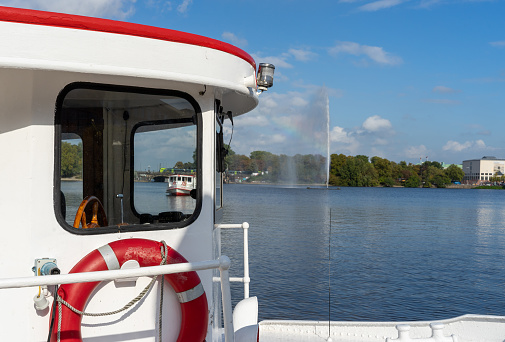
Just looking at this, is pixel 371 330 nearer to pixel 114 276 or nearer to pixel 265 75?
pixel 265 75

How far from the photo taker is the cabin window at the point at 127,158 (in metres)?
3.36

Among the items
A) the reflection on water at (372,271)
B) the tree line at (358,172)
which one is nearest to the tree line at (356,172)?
the tree line at (358,172)

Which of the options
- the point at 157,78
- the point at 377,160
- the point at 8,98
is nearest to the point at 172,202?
the point at 157,78

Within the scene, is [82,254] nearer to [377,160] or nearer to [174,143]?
[174,143]

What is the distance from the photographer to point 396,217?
42.7 metres

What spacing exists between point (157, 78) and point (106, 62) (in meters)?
0.32

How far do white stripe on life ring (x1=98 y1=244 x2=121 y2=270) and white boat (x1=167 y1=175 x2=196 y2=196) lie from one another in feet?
2.34

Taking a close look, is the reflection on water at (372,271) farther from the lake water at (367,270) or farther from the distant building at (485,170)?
the distant building at (485,170)

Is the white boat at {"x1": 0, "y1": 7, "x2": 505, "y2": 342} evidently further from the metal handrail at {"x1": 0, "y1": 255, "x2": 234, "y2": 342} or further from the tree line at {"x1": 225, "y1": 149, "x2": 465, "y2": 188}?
the tree line at {"x1": 225, "y1": 149, "x2": 465, "y2": 188}

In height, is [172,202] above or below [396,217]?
above

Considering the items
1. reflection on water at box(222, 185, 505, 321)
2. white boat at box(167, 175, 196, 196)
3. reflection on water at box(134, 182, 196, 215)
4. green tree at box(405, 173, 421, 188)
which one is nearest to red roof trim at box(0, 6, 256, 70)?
white boat at box(167, 175, 196, 196)

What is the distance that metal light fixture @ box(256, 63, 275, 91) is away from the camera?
398 centimetres

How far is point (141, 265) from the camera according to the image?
3262 millimetres

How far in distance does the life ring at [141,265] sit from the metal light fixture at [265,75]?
1457mm
